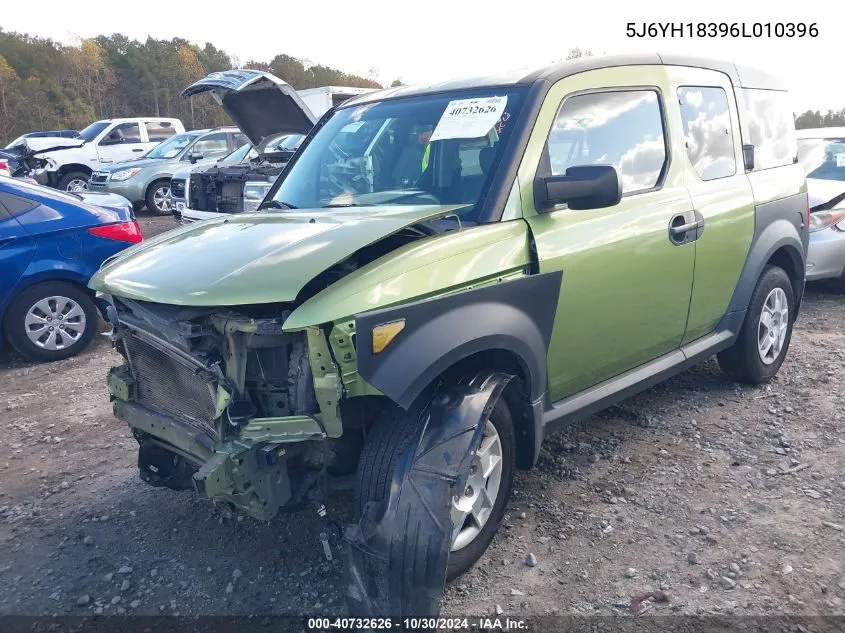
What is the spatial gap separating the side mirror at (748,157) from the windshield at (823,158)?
426 centimetres

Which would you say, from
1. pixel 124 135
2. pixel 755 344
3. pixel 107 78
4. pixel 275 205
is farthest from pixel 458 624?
pixel 107 78

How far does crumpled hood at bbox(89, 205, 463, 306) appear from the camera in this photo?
2393 mm

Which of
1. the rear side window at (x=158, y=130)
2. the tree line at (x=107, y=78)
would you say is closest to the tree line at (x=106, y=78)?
the tree line at (x=107, y=78)

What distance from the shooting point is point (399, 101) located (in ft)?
12.1

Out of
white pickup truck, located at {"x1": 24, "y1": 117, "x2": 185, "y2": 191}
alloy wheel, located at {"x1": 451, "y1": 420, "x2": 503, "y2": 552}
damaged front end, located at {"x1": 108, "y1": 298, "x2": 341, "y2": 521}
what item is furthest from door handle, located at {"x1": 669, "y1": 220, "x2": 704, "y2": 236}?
white pickup truck, located at {"x1": 24, "y1": 117, "x2": 185, "y2": 191}

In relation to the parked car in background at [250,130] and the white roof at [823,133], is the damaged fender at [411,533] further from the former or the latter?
the white roof at [823,133]

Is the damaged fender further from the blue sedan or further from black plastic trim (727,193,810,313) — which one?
the blue sedan

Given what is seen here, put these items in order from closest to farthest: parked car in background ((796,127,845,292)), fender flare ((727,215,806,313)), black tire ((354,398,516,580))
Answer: black tire ((354,398,516,580)) < fender flare ((727,215,806,313)) < parked car in background ((796,127,845,292))

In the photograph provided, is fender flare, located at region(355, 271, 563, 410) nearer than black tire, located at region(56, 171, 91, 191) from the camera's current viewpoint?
Yes

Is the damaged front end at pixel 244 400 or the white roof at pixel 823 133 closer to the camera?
the damaged front end at pixel 244 400

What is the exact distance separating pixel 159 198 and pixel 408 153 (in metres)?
12.5

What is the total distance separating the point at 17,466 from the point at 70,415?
0.73 metres

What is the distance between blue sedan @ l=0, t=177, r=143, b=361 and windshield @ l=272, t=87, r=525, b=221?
2935 millimetres

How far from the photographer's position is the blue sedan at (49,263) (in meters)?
5.68
